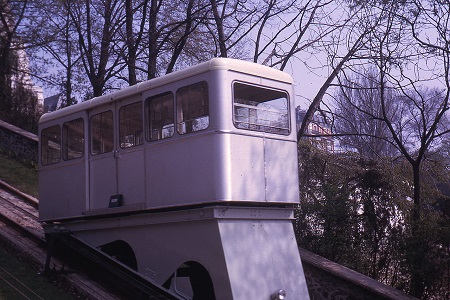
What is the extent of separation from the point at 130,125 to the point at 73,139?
1957 millimetres

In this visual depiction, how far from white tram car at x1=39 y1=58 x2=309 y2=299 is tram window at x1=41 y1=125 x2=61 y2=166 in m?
1.50

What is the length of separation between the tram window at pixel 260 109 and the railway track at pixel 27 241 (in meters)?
3.68

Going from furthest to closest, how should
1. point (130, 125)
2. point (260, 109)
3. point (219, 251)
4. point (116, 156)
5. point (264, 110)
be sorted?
1. point (116, 156)
2. point (130, 125)
3. point (264, 110)
4. point (260, 109)
5. point (219, 251)

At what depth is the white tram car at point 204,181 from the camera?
948 cm

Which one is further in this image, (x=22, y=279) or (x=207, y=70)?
(x=22, y=279)

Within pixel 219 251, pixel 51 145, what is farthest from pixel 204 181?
pixel 51 145

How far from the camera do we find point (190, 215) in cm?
976

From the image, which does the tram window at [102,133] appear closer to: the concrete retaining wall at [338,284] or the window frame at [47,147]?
the window frame at [47,147]

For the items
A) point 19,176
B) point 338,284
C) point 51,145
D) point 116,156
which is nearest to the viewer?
point 116,156

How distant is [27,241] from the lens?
1373 centimetres

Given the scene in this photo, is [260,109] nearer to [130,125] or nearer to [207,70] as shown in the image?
[207,70]

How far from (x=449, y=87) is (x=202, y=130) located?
20.8 ft

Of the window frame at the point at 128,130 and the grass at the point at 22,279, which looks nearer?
the grass at the point at 22,279

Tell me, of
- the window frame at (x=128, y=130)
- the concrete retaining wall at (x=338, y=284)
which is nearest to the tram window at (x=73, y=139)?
the window frame at (x=128, y=130)
